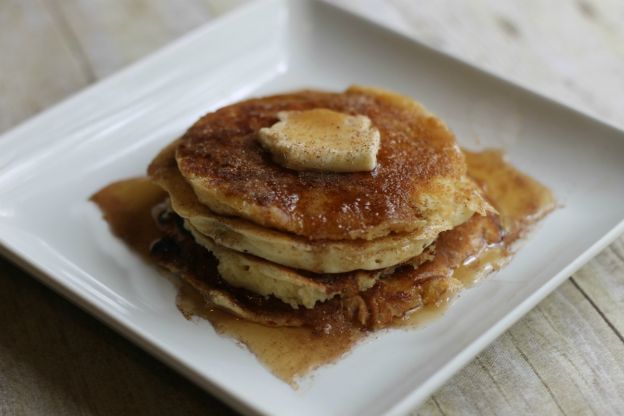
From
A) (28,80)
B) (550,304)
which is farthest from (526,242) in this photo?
(28,80)

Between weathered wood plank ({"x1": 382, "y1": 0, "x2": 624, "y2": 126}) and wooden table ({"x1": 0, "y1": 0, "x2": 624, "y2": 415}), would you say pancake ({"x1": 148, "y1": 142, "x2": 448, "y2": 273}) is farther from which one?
weathered wood plank ({"x1": 382, "y1": 0, "x2": 624, "y2": 126})

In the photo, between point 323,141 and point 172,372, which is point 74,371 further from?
point 323,141

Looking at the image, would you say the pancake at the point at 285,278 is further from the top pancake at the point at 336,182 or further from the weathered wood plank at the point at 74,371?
the weathered wood plank at the point at 74,371

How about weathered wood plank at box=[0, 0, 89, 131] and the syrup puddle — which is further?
weathered wood plank at box=[0, 0, 89, 131]

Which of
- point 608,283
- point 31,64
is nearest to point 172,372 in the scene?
point 608,283

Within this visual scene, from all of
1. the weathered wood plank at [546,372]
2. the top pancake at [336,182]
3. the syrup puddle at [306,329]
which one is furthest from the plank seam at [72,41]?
the weathered wood plank at [546,372]

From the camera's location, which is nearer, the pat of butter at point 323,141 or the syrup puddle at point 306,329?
the syrup puddle at point 306,329

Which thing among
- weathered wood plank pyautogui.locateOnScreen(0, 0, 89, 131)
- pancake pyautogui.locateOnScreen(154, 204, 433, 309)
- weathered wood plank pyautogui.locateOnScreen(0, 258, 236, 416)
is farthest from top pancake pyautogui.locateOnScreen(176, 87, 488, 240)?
weathered wood plank pyautogui.locateOnScreen(0, 0, 89, 131)
